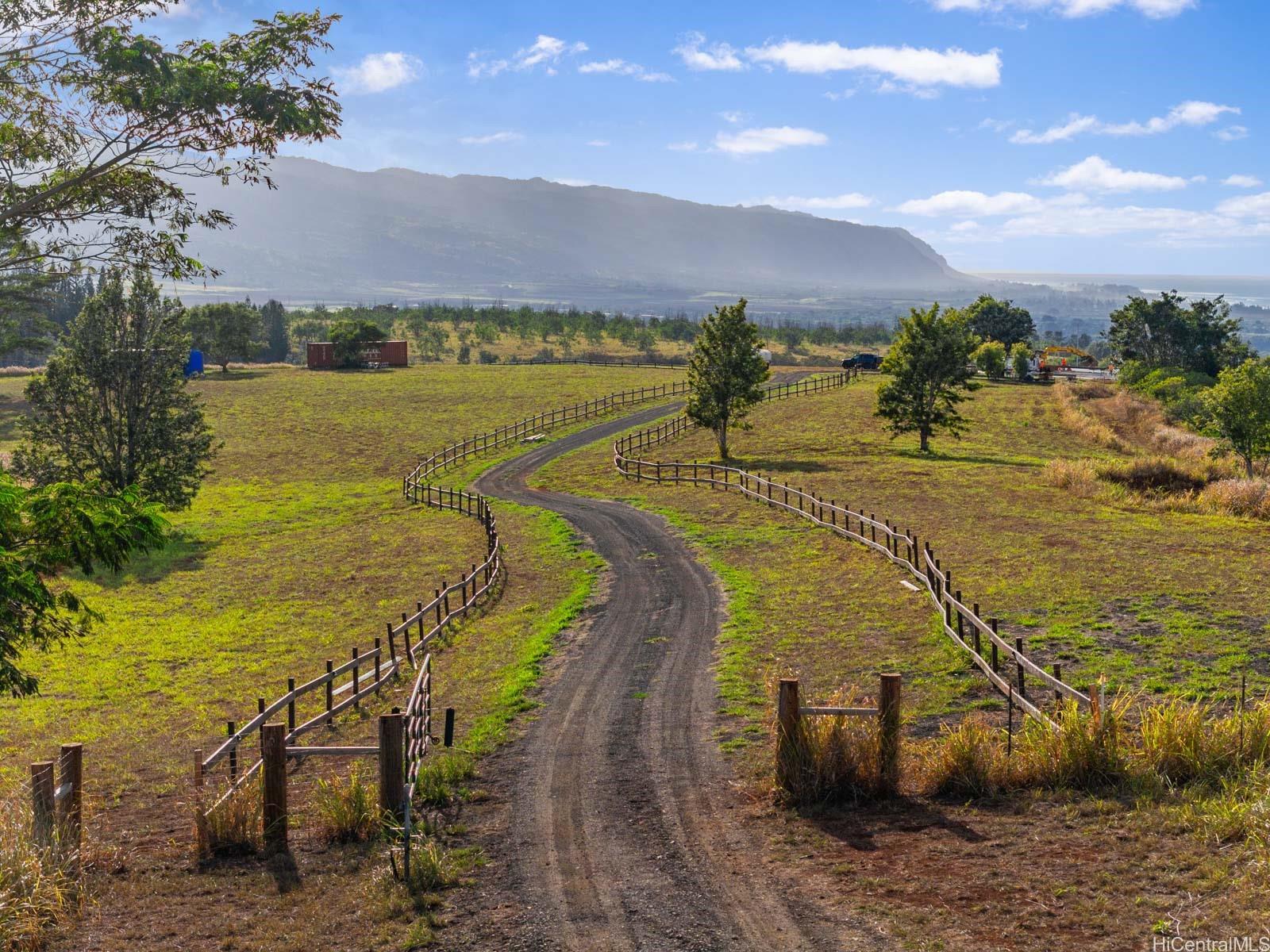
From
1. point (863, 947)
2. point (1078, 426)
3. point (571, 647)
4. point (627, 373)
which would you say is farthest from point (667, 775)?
point (627, 373)

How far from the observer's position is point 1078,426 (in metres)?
74.1

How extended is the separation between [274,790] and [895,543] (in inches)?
887

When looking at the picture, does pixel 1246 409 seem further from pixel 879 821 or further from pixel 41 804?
pixel 41 804

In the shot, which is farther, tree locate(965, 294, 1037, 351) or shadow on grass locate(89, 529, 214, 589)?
tree locate(965, 294, 1037, 351)

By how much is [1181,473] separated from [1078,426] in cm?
2963

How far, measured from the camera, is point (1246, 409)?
47.3 m

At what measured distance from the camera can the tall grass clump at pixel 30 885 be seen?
33.7 ft

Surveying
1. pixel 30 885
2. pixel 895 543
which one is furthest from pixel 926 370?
pixel 30 885

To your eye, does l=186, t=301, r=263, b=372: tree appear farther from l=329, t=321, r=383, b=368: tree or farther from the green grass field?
the green grass field

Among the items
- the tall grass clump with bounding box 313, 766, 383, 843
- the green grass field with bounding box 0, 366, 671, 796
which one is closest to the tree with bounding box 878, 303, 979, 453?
the green grass field with bounding box 0, 366, 671, 796

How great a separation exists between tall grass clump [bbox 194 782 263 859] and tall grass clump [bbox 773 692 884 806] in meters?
6.73

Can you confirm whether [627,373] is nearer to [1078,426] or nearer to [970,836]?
[1078,426]

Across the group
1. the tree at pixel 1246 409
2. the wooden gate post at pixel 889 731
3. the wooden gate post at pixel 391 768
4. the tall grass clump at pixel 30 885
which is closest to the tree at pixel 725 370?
the tree at pixel 1246 409

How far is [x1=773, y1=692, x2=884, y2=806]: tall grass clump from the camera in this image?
13.5 meters
